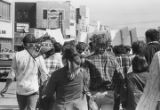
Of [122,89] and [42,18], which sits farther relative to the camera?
[42,18]

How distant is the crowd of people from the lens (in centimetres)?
527

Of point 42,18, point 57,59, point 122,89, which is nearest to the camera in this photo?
point 122,89

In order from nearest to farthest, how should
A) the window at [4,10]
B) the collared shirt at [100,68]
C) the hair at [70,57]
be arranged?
the hair at [70,57], the collared shirt at [100,68], the window at [4,10]

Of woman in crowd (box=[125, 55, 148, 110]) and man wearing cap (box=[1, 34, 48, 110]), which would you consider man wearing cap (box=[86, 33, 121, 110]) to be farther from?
man wearing cap (box=[1, 34, 48, 110])

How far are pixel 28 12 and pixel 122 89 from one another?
7923cm

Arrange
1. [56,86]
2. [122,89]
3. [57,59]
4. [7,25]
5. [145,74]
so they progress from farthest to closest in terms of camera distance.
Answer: [7,25] < [57,59] < [122,89] < [145,74] < [56,86]

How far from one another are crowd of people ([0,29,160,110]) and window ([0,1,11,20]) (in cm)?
4182

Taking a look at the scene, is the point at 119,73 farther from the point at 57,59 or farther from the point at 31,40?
the point at 57,59

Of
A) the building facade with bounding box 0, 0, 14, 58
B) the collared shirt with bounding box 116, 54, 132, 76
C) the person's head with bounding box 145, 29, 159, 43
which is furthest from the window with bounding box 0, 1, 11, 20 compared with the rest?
the person's head with bounding box 145, 29, 159, 43

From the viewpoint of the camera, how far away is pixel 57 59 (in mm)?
8570

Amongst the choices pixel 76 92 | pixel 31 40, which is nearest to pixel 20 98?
pixel 31 40

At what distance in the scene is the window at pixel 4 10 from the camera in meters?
48.6

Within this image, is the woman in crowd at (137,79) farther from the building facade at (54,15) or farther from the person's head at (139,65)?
the building facade at (54,15)

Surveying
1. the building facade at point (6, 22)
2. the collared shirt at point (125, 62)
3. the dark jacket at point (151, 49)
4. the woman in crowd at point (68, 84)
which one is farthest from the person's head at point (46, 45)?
the building facade at point (6, 22)
